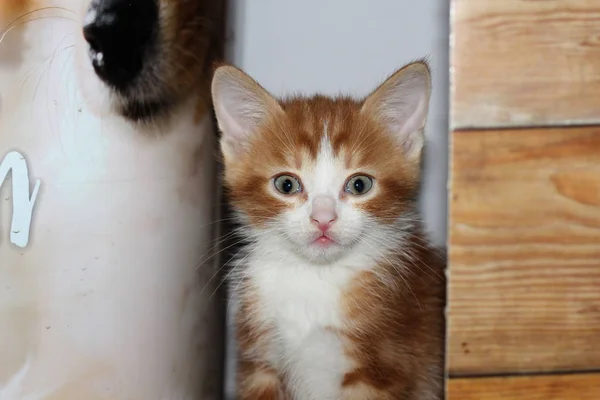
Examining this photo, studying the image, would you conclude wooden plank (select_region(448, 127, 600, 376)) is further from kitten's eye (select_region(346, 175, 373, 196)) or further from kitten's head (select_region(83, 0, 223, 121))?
kitten's head (select_region(83, 0, 223, 121))

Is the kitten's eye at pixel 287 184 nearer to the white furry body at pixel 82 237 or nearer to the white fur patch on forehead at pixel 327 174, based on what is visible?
the white fur patch on forehead at pixel 327 174

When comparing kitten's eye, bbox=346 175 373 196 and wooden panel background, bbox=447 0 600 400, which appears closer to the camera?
wooden panel background, bbox=447 0 600 400

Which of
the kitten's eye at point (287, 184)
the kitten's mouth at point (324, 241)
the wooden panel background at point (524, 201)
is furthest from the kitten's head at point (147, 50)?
the wooden panel background at point (524, 201)

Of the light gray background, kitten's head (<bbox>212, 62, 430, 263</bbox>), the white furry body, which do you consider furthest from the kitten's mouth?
the light gray background

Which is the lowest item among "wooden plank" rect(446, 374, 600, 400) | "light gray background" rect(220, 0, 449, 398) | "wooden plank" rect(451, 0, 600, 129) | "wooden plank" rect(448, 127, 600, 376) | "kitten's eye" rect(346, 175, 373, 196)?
"wooden plank" rect(446, 374, 600, 400)

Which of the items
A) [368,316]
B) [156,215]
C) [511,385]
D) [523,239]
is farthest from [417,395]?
[156,215]

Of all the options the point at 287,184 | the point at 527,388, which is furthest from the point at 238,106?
the point at 527,388
